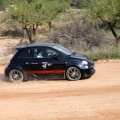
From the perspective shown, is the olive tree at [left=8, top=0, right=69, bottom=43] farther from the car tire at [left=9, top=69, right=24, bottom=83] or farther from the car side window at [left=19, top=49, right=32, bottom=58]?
the car tire at [left=9, top=69, right=24, bottom=83]

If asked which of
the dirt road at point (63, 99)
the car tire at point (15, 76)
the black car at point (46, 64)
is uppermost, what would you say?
the black car at point (46, 64)

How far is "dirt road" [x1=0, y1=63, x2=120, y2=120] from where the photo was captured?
9812 mm

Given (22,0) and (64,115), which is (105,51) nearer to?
(64,115)

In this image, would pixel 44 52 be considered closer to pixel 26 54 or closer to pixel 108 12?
pixel 26 54

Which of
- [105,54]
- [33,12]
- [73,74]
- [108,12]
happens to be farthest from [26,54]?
[33,12]

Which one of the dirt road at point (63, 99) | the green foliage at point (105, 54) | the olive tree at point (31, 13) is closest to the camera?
the dirt road at point (63, 99)

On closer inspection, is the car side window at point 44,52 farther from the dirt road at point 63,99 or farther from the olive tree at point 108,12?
the olive tree at point 108,12

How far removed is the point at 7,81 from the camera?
50.3ft

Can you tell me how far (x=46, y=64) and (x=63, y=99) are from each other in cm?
345

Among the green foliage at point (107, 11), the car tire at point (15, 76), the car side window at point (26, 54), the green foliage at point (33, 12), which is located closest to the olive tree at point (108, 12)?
the green foliage at point (107, 11)

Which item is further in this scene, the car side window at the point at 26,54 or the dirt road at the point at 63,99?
the car side window at the point at 26,54

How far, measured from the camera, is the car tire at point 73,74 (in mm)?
14617

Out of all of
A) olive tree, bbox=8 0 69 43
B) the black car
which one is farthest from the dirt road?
olive tree, bbox=8 0 69 43

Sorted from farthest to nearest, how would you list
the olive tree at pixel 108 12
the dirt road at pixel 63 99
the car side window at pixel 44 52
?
the olive tree at pixel 108 12, the car side window at pixel 44 52, the dirt road at pixel 63 99
